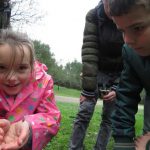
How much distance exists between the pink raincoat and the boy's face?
662 millimetres

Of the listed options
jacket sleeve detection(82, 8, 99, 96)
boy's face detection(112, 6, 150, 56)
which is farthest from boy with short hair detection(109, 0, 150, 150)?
jacket sleeve detection(82, 8, 99, 96)

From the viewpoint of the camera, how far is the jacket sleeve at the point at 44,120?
82.2 inches

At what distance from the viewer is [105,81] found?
3531 mm

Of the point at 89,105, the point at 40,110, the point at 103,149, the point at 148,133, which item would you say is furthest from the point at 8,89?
the point at 103,149

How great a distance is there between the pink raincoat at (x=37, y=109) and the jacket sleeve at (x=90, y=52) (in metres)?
1.09

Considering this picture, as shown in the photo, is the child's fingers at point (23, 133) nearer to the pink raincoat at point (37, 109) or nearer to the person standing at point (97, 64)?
the pink raincoat at point (37, 109)

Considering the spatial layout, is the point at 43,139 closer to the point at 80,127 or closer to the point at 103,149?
the point at 80,127

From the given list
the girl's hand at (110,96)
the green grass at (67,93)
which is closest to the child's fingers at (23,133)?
the girl's hand at (110,96)

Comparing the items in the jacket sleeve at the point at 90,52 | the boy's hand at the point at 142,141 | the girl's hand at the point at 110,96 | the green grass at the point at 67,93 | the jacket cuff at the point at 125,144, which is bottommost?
the green grass at the point at 67,93

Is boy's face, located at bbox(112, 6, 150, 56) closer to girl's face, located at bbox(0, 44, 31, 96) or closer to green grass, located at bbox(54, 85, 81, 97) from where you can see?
girl's face, located at bbox(0, 44, 31, 96)

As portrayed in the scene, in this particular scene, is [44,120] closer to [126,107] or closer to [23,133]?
[23,133]

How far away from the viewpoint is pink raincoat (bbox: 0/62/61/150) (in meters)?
2.11

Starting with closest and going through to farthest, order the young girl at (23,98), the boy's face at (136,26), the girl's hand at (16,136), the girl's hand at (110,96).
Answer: the boy's face at (136,26), the girl's hand at (16,136), the young girl at (23,98), the girl's hand at (110,96)

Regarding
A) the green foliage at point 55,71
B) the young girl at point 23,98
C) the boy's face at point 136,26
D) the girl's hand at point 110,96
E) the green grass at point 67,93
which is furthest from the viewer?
the green foliage at point 55,71
